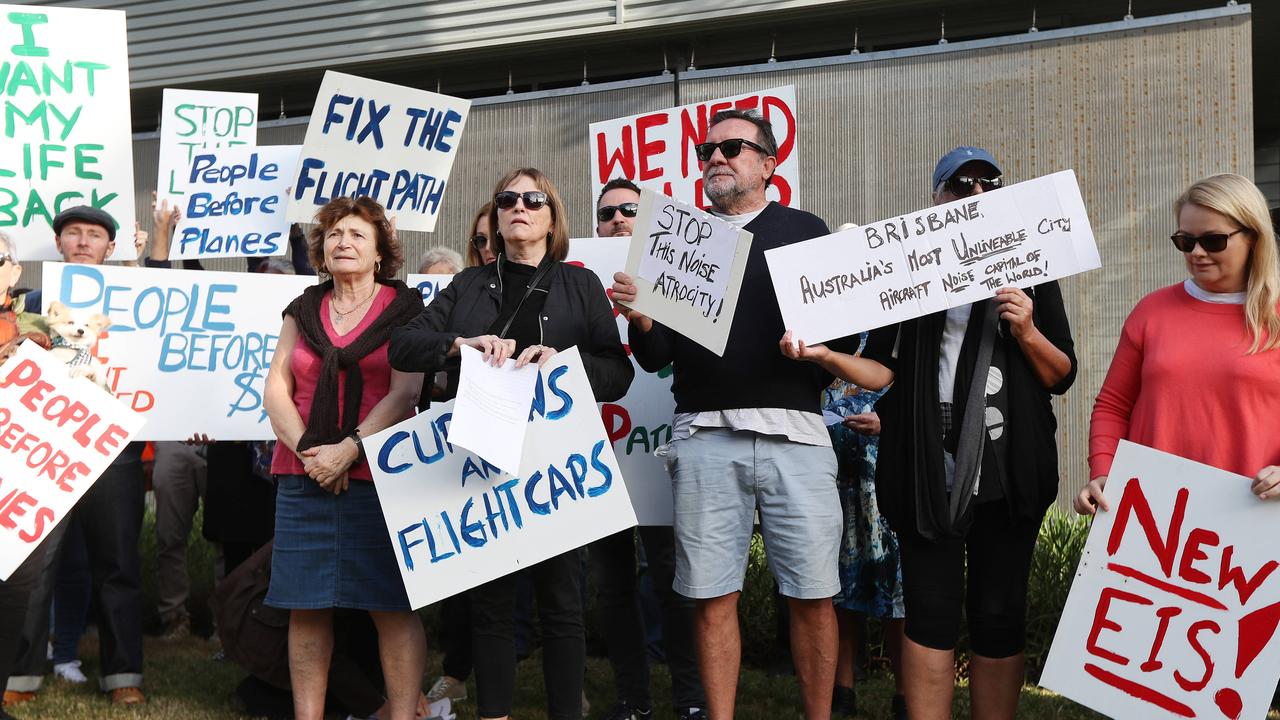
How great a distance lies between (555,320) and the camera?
404 cm

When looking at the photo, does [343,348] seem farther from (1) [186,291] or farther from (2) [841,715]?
(2) [841,715]

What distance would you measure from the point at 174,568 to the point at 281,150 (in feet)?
8.87

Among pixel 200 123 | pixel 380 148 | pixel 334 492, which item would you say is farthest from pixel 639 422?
pixel 200 123

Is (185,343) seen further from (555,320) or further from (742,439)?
(742,439)

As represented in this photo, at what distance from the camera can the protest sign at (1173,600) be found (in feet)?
10.1

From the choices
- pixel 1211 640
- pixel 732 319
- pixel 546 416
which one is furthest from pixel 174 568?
pixel 1211 640

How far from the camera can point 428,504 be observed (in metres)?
3.95

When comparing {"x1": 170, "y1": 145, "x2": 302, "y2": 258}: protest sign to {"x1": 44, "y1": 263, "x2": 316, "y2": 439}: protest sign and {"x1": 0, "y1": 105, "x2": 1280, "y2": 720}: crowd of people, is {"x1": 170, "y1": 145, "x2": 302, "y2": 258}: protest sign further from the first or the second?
{"x1": 0, "y1": 105, "x2": 1280, "y2": 720}: crowd of people

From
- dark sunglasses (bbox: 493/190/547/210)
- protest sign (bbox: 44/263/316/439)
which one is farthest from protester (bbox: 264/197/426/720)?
protest sign (bbox: 44/263/316/439)

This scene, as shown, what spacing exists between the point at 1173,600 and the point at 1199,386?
1.95 feet

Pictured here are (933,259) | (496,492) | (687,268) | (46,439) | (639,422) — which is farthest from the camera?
(639,422)

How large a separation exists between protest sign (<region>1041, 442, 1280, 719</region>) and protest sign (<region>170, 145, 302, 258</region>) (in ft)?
14.6

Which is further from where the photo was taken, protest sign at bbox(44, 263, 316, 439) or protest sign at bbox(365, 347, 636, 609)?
protest sign at bbox(44, 263, 316, 439)

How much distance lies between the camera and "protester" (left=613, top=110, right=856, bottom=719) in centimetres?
386
